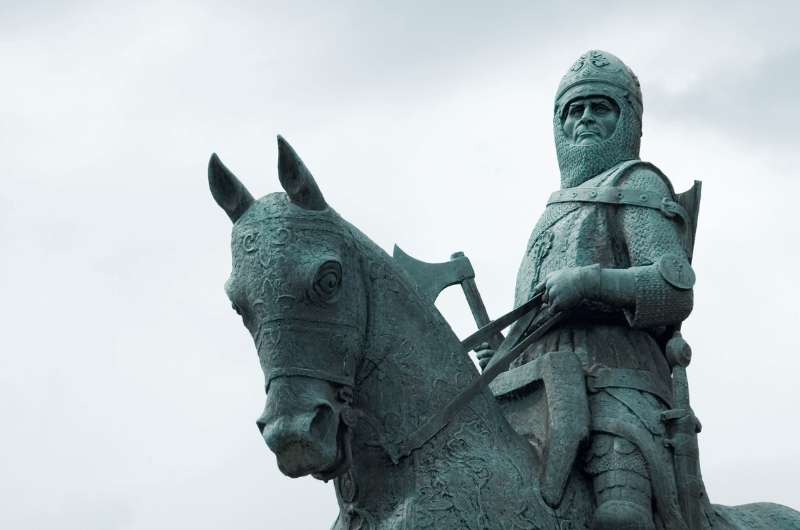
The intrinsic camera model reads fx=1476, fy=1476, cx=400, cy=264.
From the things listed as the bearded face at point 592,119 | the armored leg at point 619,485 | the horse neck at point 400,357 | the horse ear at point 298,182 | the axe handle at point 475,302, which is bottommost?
the armored leg at point 619,485

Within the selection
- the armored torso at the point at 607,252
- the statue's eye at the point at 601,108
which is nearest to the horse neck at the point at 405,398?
the armored torso at the point at 607,252

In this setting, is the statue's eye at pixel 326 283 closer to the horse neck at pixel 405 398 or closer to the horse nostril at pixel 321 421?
the horse neck at pixel 405 398

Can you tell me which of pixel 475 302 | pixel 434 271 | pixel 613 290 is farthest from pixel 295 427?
pixel 475 302

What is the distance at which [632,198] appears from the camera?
932cm

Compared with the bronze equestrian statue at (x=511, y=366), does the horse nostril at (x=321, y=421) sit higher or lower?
lower

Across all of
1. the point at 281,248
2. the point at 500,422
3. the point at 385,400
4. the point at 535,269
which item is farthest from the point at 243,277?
the point at 535,269

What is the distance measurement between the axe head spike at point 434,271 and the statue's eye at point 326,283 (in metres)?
1.50

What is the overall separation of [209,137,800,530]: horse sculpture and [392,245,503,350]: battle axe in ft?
3.27

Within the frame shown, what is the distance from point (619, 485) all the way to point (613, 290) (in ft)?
3.86

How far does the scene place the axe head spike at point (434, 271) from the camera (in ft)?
29.7

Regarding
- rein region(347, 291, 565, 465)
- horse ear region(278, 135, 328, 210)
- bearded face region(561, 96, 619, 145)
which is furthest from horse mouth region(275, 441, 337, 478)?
bearded face region(561, 96, 619, 145)

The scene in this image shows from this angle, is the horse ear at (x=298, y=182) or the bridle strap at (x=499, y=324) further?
the bridle strap at (x=499, y=324)

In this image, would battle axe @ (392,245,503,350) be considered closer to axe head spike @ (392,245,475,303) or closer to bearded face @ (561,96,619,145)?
axe head spike @ (392,245,475,303)

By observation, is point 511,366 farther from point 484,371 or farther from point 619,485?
point 619,485
